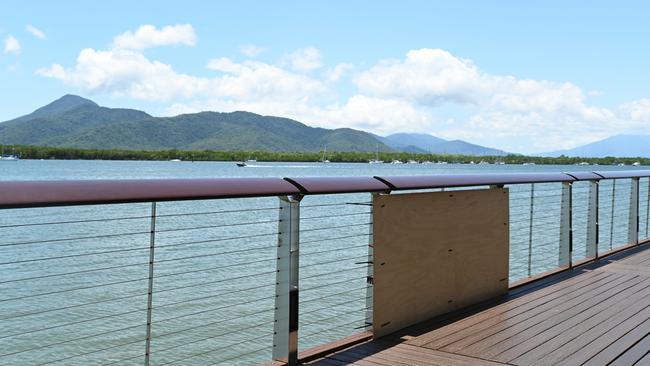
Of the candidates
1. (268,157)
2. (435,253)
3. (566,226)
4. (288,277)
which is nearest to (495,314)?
(435,253)

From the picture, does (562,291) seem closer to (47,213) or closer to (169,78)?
(47,213)

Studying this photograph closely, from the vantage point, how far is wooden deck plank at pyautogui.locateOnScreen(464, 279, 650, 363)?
3.26m

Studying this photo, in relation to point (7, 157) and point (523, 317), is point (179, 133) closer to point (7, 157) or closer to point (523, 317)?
point (7, 157)

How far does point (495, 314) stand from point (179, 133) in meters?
113

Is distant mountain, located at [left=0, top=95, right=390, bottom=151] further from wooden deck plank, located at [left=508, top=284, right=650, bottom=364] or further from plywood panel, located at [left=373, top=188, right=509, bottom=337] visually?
wooden deck plank, located at [left=508, top=284, right=650, bottom=364]

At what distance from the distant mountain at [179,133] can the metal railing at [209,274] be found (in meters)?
79.5

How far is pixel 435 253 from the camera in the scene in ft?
12.8

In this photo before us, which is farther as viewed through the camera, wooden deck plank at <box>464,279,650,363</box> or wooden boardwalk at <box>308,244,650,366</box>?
wooden deck plank at <box>464,279,650,363</box>

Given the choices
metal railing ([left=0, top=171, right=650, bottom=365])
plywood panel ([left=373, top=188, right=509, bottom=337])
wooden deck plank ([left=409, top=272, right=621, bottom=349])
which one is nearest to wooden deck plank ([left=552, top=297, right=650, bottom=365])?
wooden deck plank ([left=409, top=272, right=621, bottom=349])

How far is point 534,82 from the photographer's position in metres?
93.4

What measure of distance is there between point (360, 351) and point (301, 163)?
103372 mm

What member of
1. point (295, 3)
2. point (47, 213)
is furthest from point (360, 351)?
point (47, 213)

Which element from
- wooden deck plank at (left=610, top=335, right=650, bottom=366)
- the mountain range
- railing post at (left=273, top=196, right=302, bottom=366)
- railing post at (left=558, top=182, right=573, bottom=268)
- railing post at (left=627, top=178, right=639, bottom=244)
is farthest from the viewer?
the mountain range

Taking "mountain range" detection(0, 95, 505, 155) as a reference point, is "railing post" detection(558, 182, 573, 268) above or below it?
below
